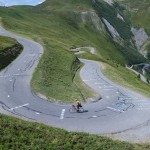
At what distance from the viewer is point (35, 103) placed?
190 feet

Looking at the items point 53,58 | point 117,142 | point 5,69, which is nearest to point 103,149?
point 117,142

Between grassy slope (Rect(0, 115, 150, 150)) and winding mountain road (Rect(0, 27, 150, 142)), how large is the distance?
711 centimetres

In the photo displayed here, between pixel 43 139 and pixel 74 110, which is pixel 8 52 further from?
pixel 43 139

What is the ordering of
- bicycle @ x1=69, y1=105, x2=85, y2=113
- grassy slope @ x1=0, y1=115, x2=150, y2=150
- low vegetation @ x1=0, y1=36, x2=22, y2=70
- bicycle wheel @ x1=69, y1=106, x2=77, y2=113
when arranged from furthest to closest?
low vegetation @ x1=0, y1=36, x2=22, y2=70
bicycle wheel @ x1=69, y1=106, x2=77, y2=113
bicycle @ x1=69, y1=105, x2=85, y2=113
grassy slope @ x1=0, y1=115, x2=150, y2=150

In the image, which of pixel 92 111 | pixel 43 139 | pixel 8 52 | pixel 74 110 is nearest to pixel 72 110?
pixel 74 110

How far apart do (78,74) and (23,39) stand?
41.1 meters

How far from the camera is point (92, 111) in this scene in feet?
185

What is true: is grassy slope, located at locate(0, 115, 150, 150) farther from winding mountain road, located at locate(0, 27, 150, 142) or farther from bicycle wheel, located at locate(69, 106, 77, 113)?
bicycle wheel, located at locate(69, 106, 77, 113)

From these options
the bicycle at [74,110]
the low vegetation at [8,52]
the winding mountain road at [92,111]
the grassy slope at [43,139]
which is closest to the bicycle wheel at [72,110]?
the bicycle at [74,110]

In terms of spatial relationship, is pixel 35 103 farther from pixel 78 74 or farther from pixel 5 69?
pixel 78 74

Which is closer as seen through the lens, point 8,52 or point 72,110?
point 72,110

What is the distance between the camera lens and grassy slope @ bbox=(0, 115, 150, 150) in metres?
36.5

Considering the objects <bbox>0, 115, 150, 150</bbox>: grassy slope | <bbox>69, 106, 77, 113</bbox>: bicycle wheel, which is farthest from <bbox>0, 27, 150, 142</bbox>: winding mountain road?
<bbox>0, 115, 150, 150</bbox>: grassy slope

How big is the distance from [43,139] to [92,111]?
1925 centimetres
